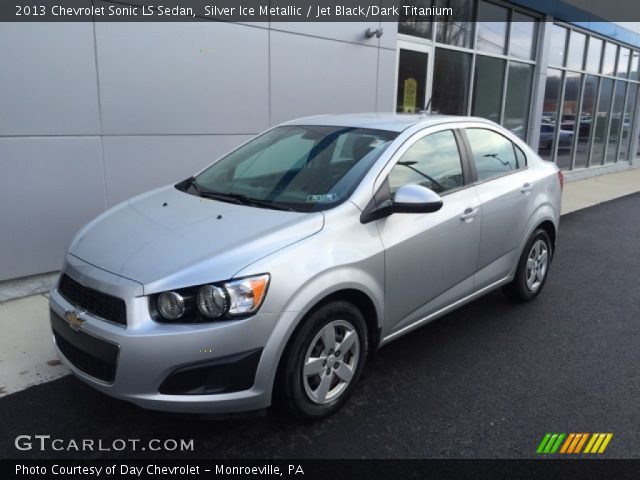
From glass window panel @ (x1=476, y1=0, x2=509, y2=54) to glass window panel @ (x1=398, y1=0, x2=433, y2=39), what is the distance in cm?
149

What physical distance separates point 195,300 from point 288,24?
523cm

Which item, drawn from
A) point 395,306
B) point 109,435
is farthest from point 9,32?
point 395,306

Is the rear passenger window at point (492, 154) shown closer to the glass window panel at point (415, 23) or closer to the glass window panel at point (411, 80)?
the glass window panel at point (411, 80)

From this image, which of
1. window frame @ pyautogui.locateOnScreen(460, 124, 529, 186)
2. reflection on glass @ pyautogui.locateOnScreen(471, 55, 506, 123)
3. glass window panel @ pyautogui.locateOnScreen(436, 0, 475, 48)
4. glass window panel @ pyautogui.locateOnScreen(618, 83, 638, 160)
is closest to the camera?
window frame @ pyautogui.locateOnScreen(460, 124, 529, 186)

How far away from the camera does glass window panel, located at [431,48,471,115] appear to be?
10.1 meters

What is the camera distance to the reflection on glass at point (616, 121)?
16.5 m

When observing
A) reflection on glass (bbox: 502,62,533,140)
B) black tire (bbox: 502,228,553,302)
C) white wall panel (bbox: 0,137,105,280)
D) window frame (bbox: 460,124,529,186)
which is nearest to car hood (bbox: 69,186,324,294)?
window frame (bbox: 460,124,529,186)

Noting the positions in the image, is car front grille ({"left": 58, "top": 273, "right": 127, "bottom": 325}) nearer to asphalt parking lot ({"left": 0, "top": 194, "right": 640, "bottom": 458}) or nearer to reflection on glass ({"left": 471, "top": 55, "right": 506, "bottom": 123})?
asphalt parking lot ({"left": 0, "top": 194, "right": 640, "bottom": 458})

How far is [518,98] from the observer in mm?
12234

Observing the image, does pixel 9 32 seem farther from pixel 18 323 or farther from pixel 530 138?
pixel 530 138

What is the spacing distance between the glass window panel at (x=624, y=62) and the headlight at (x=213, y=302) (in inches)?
670

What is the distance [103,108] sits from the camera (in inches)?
213

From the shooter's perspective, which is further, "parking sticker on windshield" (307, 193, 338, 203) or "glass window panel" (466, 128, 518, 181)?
"glass window panel" (466, 128, 518, 181)

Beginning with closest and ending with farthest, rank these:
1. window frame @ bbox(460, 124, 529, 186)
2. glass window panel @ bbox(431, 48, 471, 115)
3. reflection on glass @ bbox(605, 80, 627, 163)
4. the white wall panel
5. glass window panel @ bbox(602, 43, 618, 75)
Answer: window frame @ bbox(460, 124, 529, 186) → the white wall panel → glass window panel @ bbox(431, 48, 471, 115) → glass window panel @ bbox(602, 43, 618, 75) → reflection on glass @ bbox(605, 80, 627, 163)
